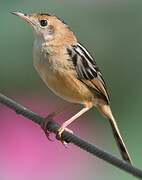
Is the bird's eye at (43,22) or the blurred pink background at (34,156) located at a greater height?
the bird's eye at (43,22)

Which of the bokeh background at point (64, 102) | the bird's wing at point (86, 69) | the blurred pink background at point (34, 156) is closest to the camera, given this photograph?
the bird's wing at point (86, 69)

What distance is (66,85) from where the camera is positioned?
4.46 m

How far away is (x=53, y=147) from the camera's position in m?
8.10

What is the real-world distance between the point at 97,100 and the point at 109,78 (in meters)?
4.87

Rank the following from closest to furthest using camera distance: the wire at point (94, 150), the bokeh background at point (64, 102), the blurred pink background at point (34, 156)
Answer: the wire at point (94, 150) → the blurred pink background at point (34, 156) → the bokeh background at point (64, 102)

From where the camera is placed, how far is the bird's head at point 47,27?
4.57 m

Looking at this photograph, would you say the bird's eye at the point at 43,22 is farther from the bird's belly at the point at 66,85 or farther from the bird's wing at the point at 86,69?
the bird's belly at the point at 66,85

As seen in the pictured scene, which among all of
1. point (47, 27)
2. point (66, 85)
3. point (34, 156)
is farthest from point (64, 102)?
point (34, 156)

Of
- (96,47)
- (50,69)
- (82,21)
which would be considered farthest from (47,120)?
(82,21)

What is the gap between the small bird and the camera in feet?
14.5

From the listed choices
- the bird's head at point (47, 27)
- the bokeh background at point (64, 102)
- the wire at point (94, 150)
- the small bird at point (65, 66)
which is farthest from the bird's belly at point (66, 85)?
the bokeh background at point (64, 102)

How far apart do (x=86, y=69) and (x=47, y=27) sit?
317mm

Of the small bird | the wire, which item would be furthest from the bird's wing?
the wire

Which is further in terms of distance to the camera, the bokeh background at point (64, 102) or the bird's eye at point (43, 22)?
the bokeh background at point (64, 102)
